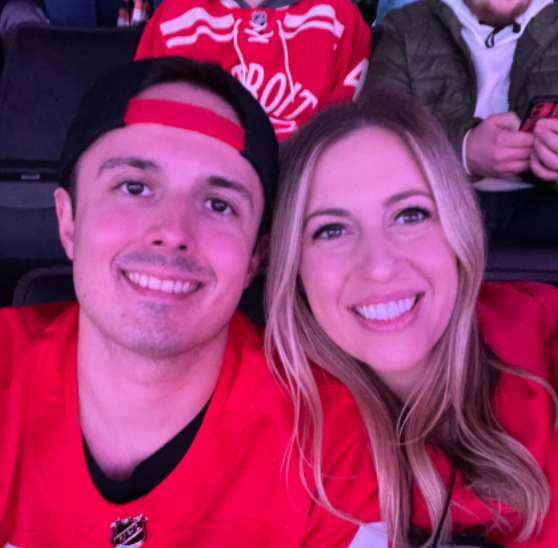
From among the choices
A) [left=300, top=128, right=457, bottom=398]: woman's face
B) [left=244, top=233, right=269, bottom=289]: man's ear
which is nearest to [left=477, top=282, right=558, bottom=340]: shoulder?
[left=300, top=128, right=457, bottom=398]: woman's face

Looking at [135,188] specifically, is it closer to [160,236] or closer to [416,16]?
[160,236]

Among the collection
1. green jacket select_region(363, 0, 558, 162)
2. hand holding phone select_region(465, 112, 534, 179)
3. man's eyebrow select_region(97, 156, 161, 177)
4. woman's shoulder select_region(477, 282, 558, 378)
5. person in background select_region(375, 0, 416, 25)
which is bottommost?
woman's shoulder select_region(477, 282, 558, 378)

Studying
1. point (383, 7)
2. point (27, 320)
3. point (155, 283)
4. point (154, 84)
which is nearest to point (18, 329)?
point (27, 320)

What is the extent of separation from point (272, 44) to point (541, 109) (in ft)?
2.55

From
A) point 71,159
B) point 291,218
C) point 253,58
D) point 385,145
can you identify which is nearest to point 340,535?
point 291,218

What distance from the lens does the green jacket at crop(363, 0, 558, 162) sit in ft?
4.60

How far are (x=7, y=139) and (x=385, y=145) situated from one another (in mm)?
1477

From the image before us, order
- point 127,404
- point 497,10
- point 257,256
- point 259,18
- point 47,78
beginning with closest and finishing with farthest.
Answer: point 127,404
point 257,256
point 497,10
point 259,18
point 47,78

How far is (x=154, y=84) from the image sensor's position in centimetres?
94

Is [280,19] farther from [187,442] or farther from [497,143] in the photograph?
[187,442]

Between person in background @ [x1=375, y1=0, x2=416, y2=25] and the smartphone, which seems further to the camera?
person in background @ [x1=375, y1=0, x2=416, y2=25]

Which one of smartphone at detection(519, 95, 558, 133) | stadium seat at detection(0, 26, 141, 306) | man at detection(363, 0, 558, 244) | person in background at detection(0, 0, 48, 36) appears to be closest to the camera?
smartphone at detection(519, 95, 558, 133)

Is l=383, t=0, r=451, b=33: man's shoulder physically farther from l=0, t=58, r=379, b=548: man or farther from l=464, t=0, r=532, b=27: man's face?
l=0, t=58, r=379, b=548: man

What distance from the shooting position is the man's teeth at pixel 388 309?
933mm
